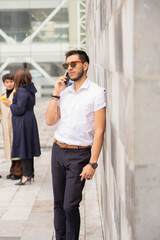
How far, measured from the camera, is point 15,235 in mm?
4891

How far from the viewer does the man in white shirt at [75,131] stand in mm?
3703

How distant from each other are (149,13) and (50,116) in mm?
2221

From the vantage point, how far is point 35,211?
577cm

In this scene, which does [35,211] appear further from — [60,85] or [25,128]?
[60,85]

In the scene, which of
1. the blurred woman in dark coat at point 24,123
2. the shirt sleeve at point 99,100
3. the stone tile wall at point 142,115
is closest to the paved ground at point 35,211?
the blurred woman in dark coat at point 24,123

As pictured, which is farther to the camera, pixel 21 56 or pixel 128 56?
pixel 21 56

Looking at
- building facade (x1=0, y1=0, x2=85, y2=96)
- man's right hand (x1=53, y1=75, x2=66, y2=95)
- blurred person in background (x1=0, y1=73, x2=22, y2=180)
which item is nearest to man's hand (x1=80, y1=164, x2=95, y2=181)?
man's right hand (x1=53, y1=75, x2=66, y2=95)

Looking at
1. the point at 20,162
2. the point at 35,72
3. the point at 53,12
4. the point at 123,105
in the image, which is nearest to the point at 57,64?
the point at 35,72

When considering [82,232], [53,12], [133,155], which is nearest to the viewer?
[133,155]

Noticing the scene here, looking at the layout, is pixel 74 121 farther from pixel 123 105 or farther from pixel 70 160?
pixel 123 105

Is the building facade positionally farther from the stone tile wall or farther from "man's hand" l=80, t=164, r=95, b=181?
the stone tile wall

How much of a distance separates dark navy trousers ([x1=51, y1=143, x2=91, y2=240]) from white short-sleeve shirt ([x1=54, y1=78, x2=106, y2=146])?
11 centimetres

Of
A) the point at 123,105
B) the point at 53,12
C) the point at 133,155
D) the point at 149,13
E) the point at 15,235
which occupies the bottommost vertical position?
the point at 15,235

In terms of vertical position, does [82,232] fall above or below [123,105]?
below
